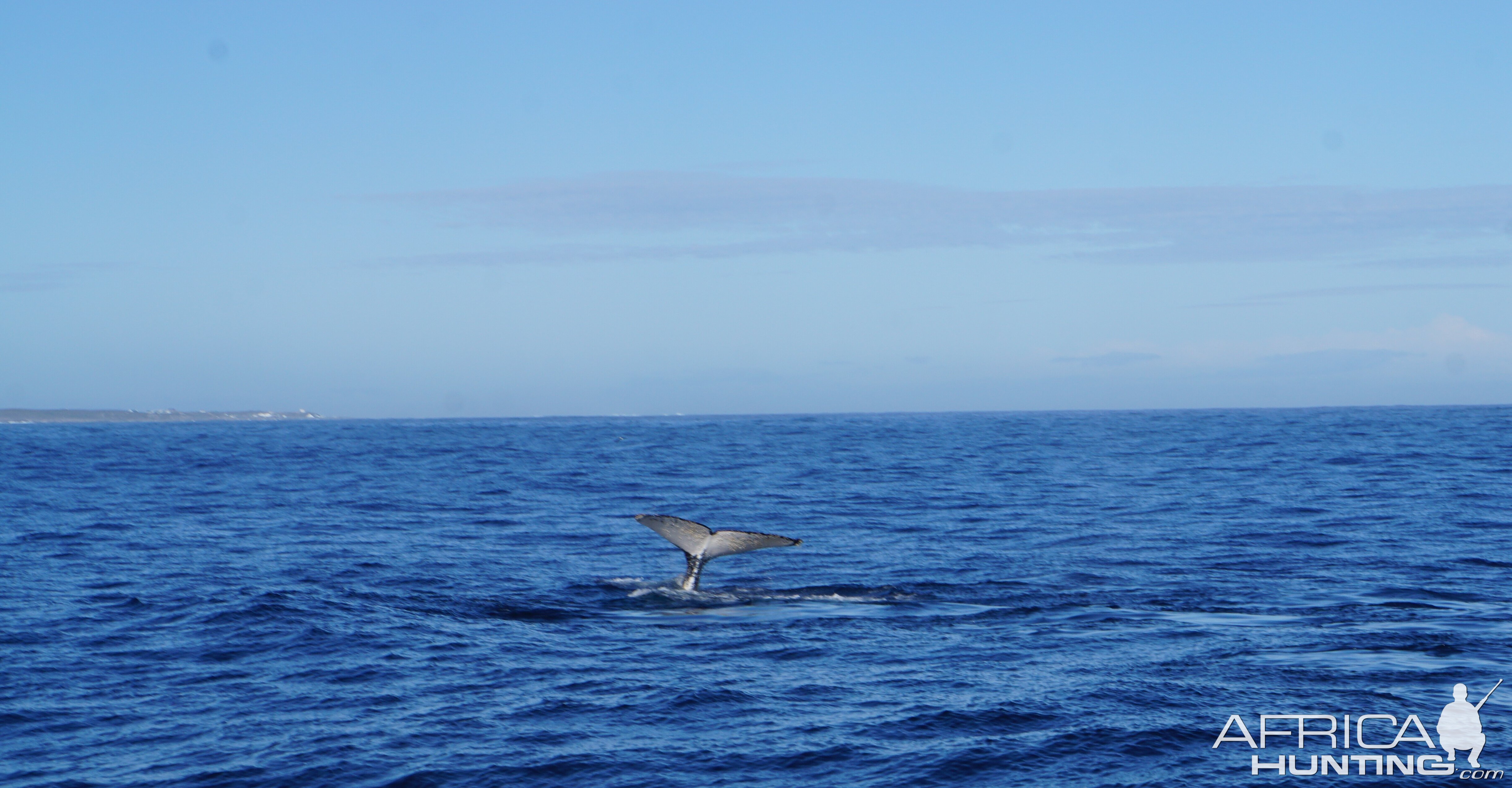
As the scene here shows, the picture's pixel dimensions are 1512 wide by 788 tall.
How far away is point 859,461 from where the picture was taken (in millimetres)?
63906

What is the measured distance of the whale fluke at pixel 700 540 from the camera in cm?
1844

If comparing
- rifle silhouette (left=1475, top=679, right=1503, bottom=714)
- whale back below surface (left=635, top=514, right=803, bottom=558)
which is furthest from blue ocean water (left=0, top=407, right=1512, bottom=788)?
whale back below surface (left=635, top=514, right=803, bottom=558)

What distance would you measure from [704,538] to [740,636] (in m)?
3.20

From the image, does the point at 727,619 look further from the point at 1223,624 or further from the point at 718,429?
the point at 718,429

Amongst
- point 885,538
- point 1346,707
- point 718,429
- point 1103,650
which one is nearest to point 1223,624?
point 1103,650

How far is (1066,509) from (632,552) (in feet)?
44.3

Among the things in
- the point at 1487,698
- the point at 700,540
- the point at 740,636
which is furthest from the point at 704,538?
the point at 1487,698

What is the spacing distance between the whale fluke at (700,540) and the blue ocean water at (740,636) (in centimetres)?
60
